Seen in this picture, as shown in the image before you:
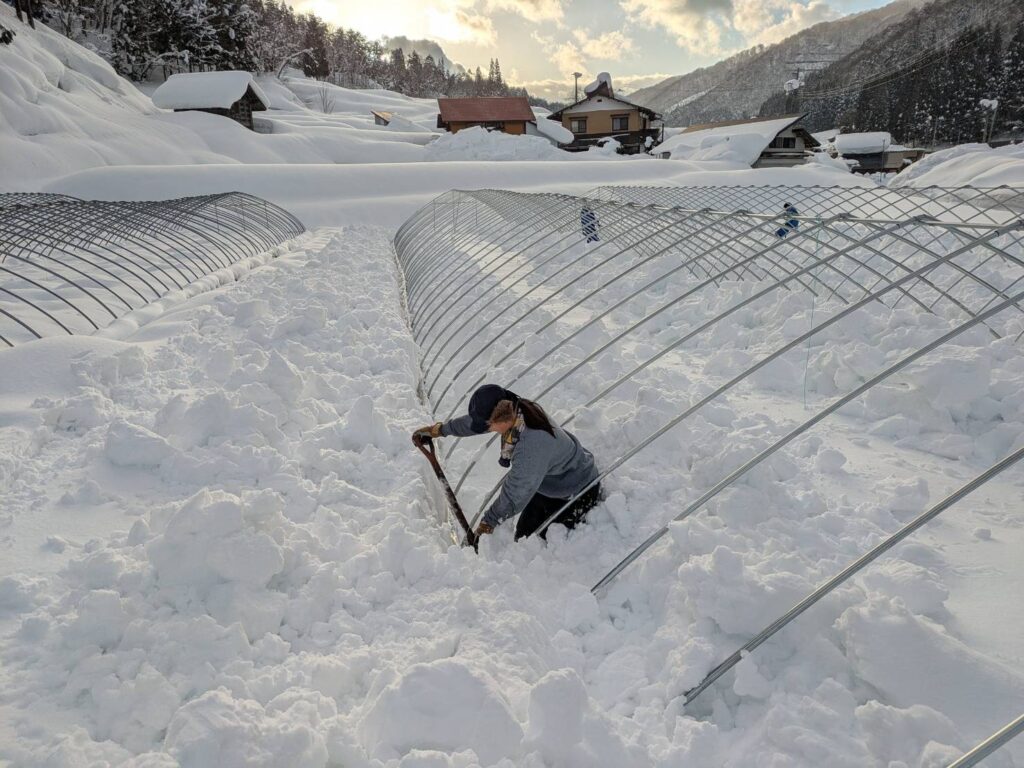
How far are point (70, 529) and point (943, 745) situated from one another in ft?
14.1

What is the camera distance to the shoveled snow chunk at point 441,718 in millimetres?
2217

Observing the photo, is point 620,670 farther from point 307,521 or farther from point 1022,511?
point 1022,511

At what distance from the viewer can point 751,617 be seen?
271 centimetres

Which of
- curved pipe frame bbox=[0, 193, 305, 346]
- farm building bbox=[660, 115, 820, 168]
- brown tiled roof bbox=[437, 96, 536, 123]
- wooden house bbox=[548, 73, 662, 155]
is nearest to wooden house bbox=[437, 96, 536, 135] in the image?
brown tiled roof bbox=[437, 96, 536, 123]

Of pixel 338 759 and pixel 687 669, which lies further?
pixel 687 669

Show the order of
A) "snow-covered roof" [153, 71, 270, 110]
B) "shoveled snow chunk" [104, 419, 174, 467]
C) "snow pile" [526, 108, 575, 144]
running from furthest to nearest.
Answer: "snow pile" [526, 108, 575, 144] < "snow-covered roof" [153, 71, 270, 110] < "shoveled snow chunk" [104, 419, 174, 467]

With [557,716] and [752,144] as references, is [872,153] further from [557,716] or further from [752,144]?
[557,716]

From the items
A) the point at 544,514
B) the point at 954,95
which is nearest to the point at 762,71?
the point at 954,95

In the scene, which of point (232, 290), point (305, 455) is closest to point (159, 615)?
point (305, 455)

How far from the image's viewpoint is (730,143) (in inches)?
1608

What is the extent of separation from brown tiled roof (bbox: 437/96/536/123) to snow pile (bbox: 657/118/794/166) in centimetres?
1160

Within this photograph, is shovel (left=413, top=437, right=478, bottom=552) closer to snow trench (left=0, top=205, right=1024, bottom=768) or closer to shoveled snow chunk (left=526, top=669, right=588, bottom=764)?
snow trench (left=0, top=205, right=1024, bottom=768)

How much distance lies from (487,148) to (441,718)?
1556 inches

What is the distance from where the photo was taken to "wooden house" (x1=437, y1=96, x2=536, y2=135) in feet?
156
